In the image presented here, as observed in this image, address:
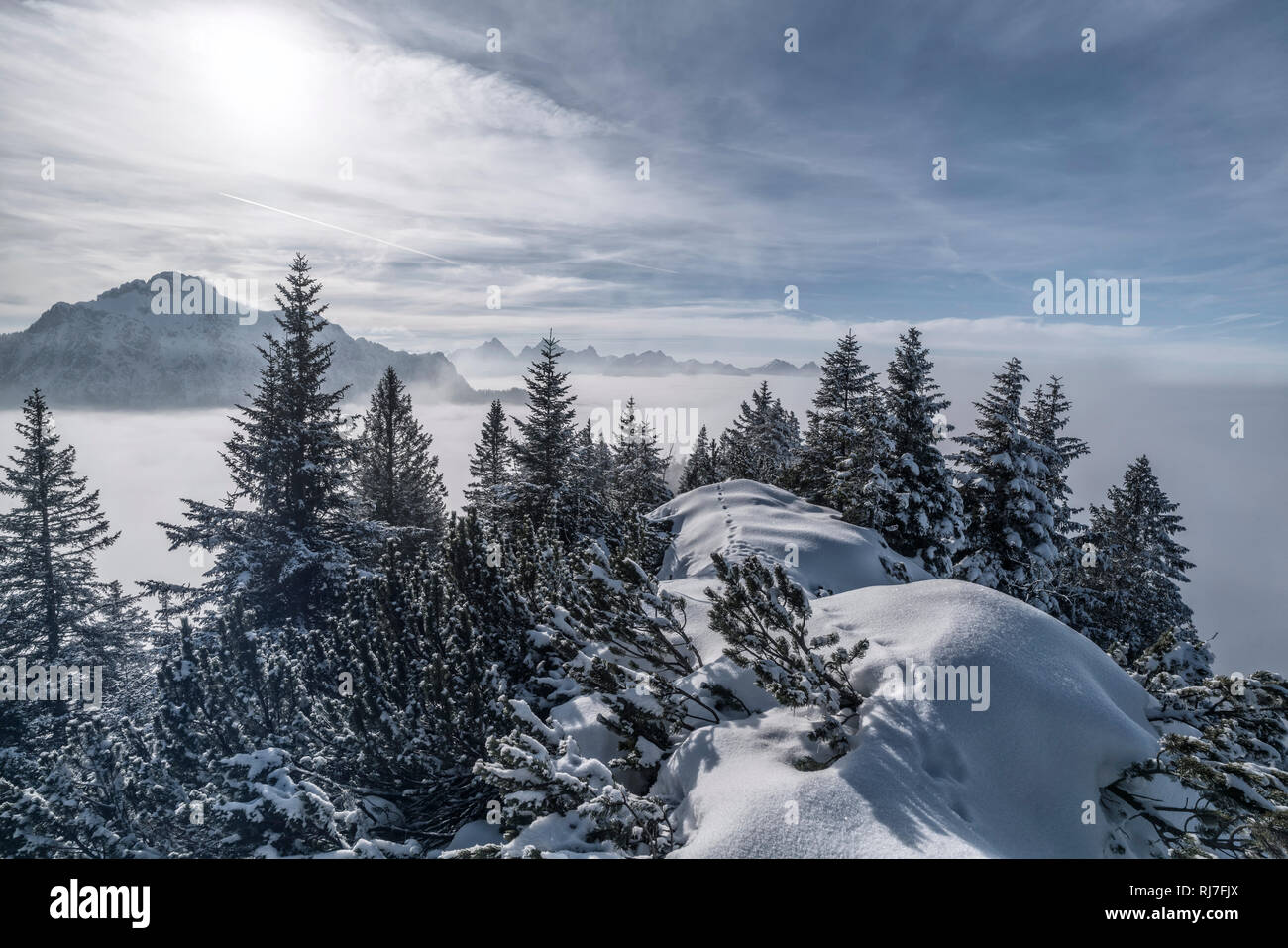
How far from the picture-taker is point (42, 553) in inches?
1028

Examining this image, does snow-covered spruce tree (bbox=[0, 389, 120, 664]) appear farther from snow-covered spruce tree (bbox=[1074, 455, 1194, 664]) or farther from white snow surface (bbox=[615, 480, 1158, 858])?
snow-covered spruce tree (bbox=[1074, 455, 1194, 664])

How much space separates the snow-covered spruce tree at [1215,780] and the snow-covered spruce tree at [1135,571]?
20514 mm

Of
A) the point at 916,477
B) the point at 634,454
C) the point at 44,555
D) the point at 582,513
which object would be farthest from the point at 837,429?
the point at 44,555

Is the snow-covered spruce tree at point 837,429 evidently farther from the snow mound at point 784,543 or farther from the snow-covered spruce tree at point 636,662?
the snow-covered spruce tree at point 636,662

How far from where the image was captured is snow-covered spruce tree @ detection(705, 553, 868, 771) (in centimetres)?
498

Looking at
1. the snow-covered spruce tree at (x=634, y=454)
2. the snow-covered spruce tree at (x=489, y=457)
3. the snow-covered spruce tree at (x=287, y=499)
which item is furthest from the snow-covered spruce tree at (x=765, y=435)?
the snow-covered spruce tree at (x=287, y=499)

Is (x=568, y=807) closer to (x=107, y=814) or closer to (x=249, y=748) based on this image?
(x=249, y=748)

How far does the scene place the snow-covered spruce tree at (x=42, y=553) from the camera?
82.9 ft

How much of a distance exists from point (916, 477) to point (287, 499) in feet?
71.9

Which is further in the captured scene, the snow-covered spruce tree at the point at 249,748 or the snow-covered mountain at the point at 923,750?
the snow-covered spruce tree at the point at 249,748

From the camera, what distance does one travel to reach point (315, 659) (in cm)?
1022
